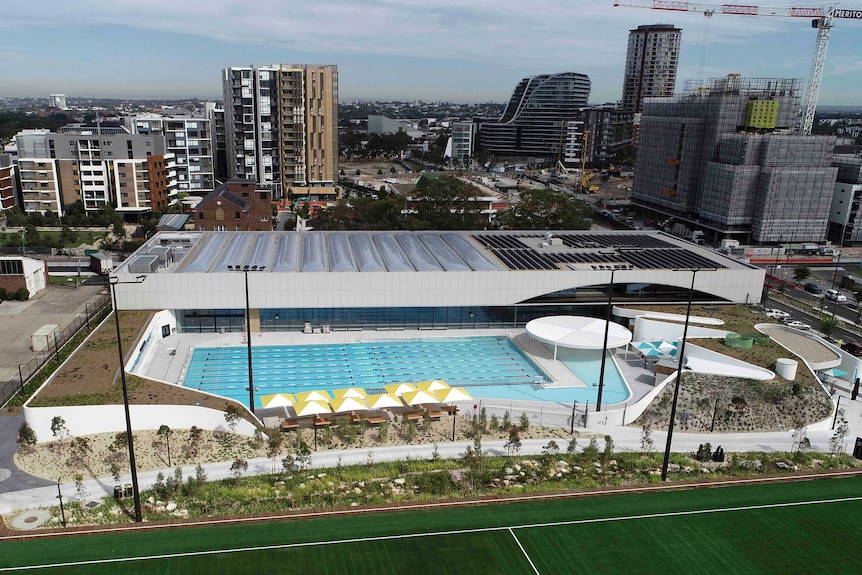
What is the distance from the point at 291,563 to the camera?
20.1 m

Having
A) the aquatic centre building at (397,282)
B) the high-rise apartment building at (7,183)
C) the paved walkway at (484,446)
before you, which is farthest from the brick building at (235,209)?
the paved walkway at (484,446)

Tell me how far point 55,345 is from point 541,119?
16363 cm

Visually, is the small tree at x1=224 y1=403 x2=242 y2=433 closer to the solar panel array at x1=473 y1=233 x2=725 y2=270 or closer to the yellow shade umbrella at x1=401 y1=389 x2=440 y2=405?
the yellow shade umbrella at x1=401 y1=389 x2=440 y2=405

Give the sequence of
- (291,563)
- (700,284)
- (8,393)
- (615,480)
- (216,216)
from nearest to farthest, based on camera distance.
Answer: (291,563) < (615,480) < (8,393) < (700,284) < (216,216)

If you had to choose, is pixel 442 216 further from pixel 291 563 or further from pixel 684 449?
pixel 291 563

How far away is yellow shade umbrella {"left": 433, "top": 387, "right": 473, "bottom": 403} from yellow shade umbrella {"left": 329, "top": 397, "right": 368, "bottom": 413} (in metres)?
3.68

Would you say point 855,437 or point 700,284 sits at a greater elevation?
point 700,284

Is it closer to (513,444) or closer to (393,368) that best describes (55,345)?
(393,368)

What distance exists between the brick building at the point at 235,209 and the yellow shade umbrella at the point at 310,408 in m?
41.0

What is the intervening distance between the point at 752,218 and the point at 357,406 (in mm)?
65723

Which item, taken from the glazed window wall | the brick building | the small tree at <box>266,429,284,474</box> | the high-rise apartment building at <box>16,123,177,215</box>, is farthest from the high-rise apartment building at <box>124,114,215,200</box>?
the small tree at <box>266,429,284,474</box>

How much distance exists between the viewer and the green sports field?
2008 cm

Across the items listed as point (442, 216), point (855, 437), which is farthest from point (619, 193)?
point (855, 437)

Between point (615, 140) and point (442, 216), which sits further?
point (615, 140)
